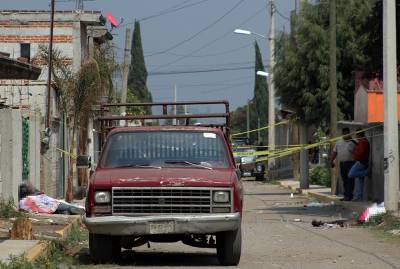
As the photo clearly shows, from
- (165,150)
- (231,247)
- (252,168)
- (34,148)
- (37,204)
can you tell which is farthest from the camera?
(252,168)

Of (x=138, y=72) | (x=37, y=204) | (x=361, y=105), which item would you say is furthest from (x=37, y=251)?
(x=138, y=72)

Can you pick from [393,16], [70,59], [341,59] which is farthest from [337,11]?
[393,16]

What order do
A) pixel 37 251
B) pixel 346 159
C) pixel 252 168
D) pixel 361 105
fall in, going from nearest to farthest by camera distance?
pixel 37 251 → pixel 346 159 → pixel 361 105 → pixel 252 168

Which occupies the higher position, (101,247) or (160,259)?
(101,247)

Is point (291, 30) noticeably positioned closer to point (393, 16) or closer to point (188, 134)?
point (393, 16)

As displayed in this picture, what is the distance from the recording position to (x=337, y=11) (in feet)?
123

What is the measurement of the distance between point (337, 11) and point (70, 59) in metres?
10.3

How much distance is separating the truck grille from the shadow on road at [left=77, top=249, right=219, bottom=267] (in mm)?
1050

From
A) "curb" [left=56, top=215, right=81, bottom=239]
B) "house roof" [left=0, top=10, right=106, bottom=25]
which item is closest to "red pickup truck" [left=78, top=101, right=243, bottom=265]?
"curb" [left=56, top=215, right=81, bottom=239]

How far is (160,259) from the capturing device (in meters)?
14.7

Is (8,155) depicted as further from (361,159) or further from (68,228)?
(361,159)

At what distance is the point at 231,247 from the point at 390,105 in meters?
9.81

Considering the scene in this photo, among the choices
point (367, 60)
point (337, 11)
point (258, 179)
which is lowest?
point (258, 179)

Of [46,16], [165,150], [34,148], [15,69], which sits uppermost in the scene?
[46,16]
